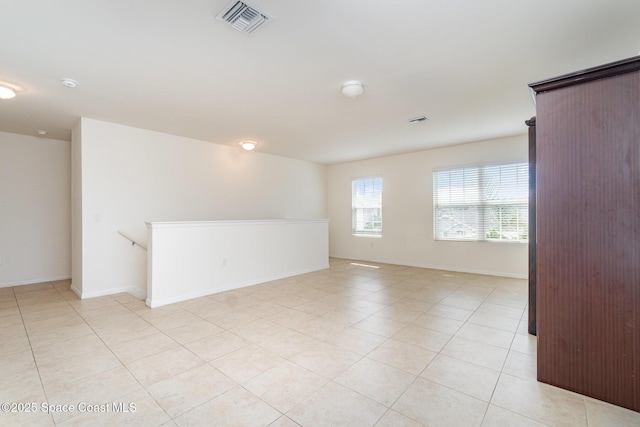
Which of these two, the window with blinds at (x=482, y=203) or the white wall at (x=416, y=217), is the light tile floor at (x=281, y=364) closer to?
the white wall at (x=416, y=217)

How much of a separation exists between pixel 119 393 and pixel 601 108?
3657mm

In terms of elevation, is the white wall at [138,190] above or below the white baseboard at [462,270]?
above

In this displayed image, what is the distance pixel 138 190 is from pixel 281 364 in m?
3.89

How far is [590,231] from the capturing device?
1.84 metres

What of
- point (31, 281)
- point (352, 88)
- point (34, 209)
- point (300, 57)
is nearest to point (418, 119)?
point (352, 88)

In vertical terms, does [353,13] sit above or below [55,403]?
above

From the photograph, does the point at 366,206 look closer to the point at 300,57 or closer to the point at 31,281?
the point at 300,57

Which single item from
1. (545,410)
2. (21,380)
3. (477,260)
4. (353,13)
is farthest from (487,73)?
(21,380)

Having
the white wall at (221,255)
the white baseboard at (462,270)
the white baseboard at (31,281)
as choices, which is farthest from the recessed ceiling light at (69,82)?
the white baseboard at (462,270)

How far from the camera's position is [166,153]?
4.95 meters

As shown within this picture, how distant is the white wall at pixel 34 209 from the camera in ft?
15.5

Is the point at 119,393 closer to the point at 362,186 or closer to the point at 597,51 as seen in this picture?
the point at 597,51

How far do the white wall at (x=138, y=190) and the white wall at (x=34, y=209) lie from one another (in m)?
1.19

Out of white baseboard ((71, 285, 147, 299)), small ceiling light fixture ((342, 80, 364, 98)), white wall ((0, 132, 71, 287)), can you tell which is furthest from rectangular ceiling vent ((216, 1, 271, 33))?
white wall ((0, 132, 71, 287))
